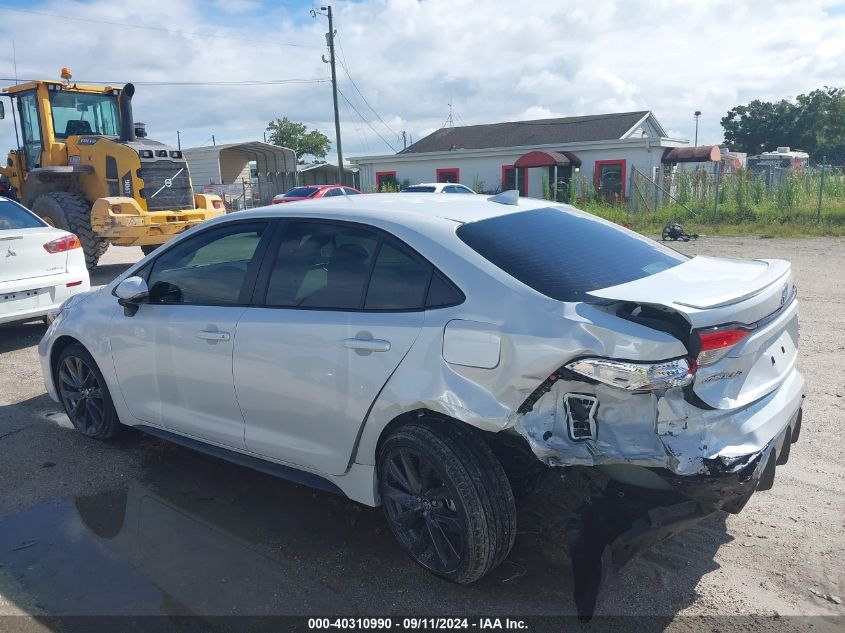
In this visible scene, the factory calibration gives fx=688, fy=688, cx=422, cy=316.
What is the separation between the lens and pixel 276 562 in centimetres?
333

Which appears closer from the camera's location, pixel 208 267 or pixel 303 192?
pixel 208 267

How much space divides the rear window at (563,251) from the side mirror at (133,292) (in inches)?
80.4

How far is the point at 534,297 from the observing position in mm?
2811

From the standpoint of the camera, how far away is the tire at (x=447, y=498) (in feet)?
9.37

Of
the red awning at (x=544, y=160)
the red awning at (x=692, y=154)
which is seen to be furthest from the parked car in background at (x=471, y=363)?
the red awning at (x=692, y=154)

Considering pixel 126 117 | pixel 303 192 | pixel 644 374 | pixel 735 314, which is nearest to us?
pixel 644 374

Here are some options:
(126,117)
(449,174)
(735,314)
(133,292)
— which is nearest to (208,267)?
(133,292)

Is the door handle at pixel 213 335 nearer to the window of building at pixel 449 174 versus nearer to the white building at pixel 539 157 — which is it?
the white building at pixel 539 157

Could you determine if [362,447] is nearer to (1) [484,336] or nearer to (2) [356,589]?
(2) [356,589]

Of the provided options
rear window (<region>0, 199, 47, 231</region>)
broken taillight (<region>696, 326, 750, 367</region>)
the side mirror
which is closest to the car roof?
the side mirror

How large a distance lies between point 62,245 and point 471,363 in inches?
247

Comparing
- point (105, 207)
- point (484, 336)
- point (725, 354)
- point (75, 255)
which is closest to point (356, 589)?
point (484, 336)

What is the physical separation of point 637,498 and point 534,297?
891 millimetres

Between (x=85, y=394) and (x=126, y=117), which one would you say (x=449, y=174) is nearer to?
(x=126, y=117)
